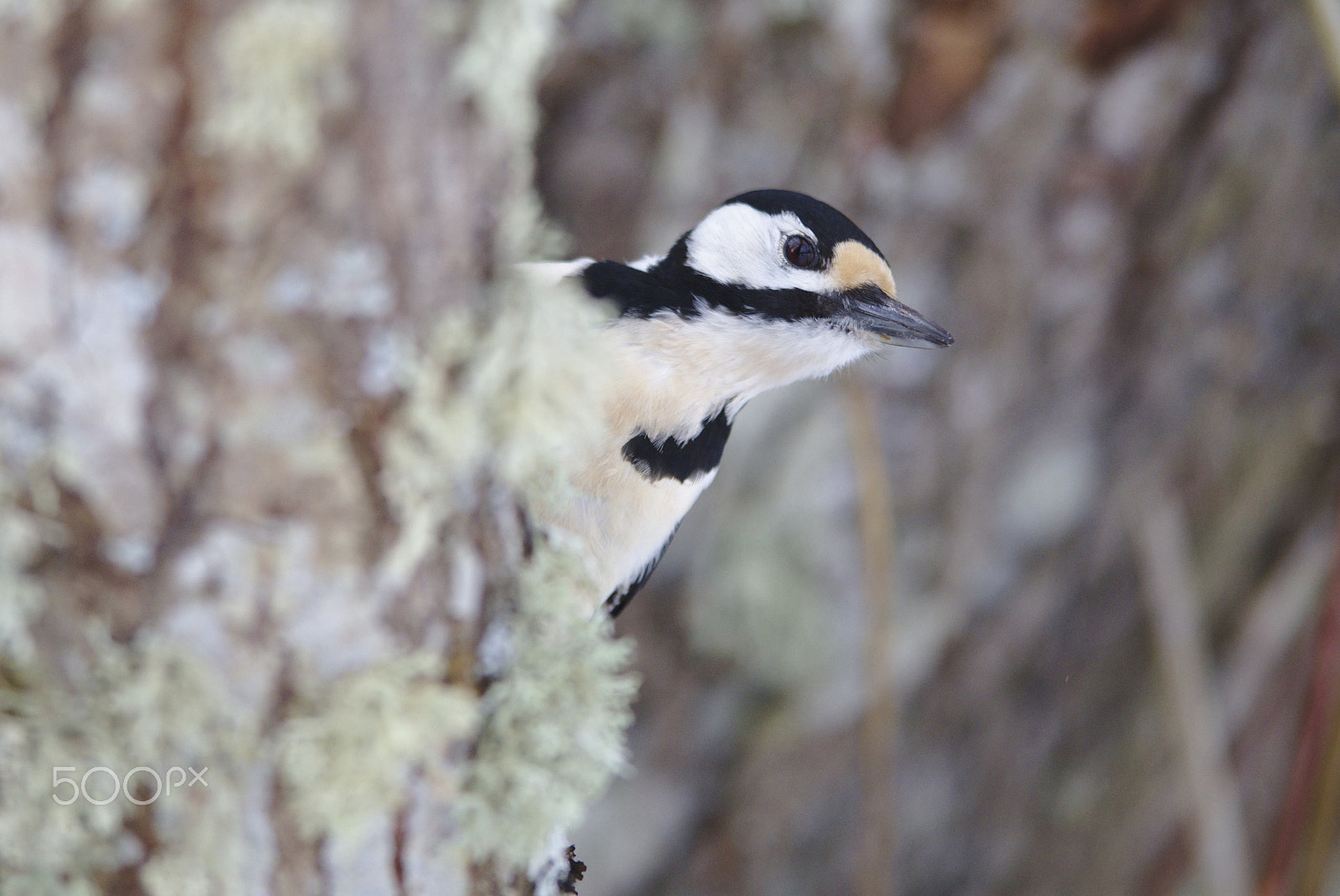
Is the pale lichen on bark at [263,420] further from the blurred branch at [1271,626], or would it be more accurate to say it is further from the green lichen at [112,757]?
the blurred branch at [1271,626]

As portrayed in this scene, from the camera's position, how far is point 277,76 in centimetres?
54

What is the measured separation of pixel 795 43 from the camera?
1971 mm

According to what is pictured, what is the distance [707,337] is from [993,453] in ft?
3.81

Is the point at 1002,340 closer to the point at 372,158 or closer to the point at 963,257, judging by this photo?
the point at 963,257

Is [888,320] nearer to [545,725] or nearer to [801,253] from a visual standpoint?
[801,253]

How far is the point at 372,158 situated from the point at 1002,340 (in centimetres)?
174

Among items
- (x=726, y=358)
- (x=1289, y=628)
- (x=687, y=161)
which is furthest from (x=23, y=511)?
(x=1289, y=628)

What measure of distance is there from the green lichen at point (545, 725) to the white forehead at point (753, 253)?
2.10 ft

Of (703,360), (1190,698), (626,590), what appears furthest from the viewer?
(1190,698)

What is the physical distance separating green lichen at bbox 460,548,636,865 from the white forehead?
0.64m

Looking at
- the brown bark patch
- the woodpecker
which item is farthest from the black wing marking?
the brown bark patch

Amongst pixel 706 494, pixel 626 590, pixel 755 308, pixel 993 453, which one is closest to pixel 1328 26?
pixel 755 308

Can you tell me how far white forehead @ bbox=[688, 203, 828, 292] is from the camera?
1310 millimetres

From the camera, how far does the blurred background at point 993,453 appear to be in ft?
6.39
